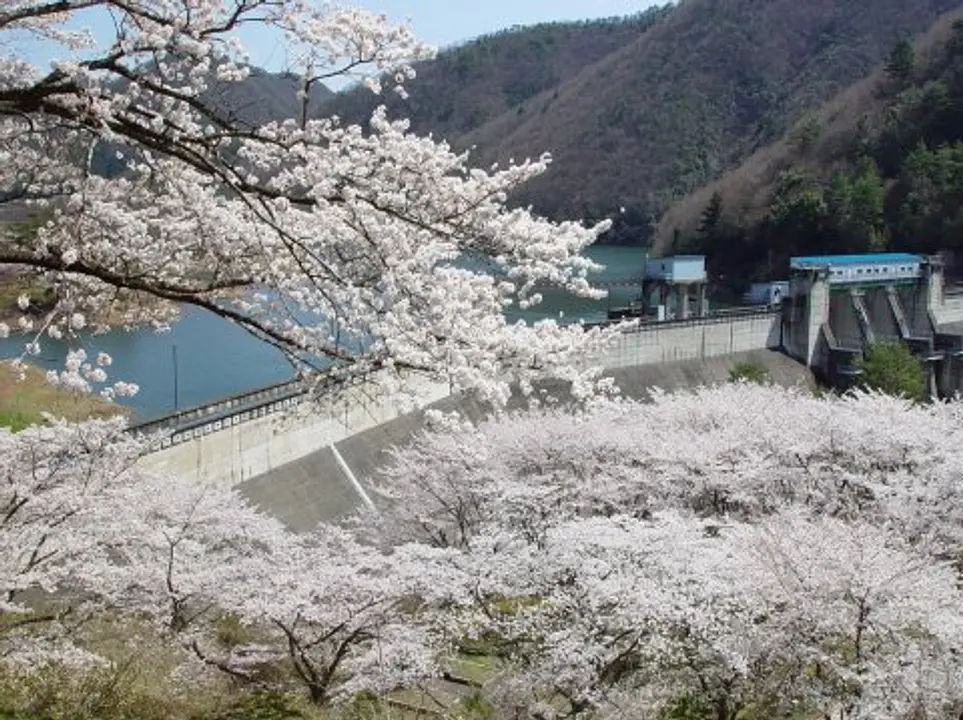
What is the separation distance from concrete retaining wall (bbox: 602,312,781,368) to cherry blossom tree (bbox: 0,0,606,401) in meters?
22.3

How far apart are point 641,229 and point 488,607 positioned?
7857cm

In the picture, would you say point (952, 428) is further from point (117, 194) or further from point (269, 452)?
point (117, 194)

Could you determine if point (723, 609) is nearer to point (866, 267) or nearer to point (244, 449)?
point (244, 449)

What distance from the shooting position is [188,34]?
12.3ft

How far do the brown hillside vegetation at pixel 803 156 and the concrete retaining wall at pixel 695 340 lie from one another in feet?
64.7

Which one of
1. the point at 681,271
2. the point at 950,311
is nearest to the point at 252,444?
the point at 681,271

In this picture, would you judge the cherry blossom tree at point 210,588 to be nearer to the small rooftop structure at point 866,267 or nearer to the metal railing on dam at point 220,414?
the metal railing on dam at point 220,414

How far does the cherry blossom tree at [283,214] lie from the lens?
12.6ft

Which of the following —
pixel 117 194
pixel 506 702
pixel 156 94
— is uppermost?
pixel 156 94

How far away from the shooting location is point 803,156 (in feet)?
181

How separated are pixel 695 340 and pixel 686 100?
68759 mm

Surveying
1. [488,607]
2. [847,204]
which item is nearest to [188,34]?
[488,607]

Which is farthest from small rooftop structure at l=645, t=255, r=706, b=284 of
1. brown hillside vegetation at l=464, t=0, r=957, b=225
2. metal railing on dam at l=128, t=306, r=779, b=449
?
brown hillside vegetation at l=464, t=0, r=957, b=225

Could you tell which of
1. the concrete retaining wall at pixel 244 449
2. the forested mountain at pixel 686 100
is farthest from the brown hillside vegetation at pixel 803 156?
the concrete retaining wall at pixel 244 449
